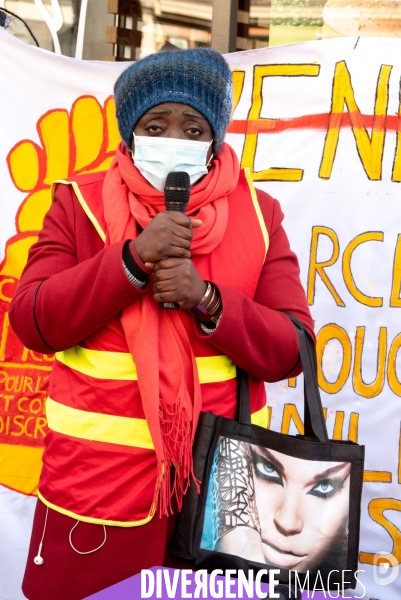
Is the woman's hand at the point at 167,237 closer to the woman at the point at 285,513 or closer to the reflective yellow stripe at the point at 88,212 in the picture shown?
the reflective yellow stripe at the point at 88,212

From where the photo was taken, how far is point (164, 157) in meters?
1.86

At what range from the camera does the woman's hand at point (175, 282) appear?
5.51ft

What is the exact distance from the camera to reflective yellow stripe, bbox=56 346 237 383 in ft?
5.97

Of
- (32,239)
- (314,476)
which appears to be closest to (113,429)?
(314,476)

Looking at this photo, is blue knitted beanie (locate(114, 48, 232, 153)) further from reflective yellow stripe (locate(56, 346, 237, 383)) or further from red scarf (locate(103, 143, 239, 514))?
reflective yellow stripe (locate(56, 346, 237, 383))

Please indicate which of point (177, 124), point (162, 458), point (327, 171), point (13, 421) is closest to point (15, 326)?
point (162, 458)

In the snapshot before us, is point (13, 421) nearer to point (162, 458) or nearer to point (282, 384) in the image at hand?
point (282, 384)

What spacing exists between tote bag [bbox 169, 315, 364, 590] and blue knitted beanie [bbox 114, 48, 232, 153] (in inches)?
30.1

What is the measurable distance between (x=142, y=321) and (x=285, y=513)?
0.52m

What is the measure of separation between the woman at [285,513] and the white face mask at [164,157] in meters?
0.68

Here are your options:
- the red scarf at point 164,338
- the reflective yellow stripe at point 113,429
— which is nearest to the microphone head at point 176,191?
the red scarf at point 164,338

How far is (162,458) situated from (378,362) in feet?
4.96

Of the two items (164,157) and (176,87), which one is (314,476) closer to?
(164,157)

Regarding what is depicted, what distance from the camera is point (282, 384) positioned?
3150 millimetres
